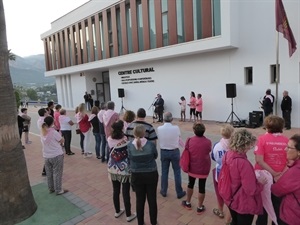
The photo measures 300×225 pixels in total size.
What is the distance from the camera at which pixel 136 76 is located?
17547mm

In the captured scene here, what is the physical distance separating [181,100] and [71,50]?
14.2 metres

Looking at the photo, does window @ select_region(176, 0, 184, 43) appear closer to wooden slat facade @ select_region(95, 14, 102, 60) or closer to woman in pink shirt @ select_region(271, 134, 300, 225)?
wooden slat facade @ select_region(95, 14, 102, 60)

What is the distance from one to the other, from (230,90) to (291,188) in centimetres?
985

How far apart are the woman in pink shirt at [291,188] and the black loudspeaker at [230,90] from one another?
9.57 metres

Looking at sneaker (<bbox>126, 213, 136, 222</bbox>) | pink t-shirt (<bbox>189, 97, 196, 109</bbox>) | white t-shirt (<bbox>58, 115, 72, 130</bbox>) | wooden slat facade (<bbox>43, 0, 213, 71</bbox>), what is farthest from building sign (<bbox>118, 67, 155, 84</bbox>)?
sneaker (<bbox>126, 213, 136, 222</bbox>)

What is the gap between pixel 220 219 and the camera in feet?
12.1

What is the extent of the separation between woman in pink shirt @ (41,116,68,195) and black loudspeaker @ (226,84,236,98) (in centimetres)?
882

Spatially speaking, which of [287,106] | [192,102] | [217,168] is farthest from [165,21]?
[217,168]

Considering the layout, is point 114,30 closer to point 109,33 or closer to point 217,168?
point 109,33

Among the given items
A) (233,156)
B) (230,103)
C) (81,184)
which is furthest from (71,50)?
(233,156)

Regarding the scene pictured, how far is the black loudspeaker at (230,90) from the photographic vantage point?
452 inches

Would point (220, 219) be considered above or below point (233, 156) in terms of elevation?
below

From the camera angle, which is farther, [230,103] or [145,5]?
[145,5]

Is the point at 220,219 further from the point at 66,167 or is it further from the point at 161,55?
the point at 161,55
